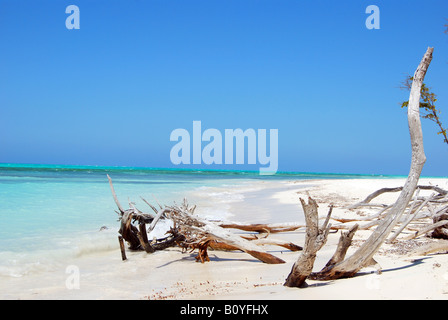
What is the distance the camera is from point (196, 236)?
6891mm

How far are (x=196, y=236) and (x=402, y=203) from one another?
12.9 feet

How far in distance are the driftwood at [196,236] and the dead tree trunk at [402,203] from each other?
6.21 ft

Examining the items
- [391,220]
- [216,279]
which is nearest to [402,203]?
[391,220]

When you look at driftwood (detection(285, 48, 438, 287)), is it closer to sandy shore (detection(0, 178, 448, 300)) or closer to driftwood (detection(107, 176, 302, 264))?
sandy shore (detection(0, 178, 448, 300))

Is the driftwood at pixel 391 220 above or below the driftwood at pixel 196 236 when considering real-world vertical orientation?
above

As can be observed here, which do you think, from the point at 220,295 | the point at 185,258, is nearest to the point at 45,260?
the point at 185,258

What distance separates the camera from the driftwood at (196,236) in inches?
249

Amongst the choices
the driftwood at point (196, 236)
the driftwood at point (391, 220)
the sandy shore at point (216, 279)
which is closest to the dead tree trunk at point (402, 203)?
the driftwood at point (391, 220)

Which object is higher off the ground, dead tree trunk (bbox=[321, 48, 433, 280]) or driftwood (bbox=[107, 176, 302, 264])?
dead tree trunk (bbox=[321, 48, 433, 280])

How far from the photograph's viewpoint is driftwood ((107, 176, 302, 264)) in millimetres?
6324

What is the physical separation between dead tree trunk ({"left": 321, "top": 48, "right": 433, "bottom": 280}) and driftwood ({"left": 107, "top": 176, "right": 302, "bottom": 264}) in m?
1.89

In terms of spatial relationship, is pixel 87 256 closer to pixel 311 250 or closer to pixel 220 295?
pixel 220 295

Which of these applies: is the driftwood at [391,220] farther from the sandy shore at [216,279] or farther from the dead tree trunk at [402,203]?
the sandy shore at [216,279]

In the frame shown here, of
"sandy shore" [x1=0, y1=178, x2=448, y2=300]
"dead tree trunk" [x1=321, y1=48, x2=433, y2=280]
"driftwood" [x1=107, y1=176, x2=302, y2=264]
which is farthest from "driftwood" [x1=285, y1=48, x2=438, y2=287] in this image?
"driftwood" [x1=107, y1=176, x2=302, y2=264]
